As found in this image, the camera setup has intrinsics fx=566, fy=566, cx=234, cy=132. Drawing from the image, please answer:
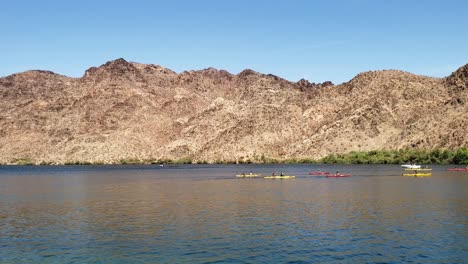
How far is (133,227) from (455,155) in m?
150

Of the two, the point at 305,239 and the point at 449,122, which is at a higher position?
the point at 449,122

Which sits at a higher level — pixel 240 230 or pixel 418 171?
pixel 418 171

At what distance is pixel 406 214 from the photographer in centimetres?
5053

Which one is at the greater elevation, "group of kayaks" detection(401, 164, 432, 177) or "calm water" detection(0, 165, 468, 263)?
"group of kayaks" detection(401, 164, 432, 177)

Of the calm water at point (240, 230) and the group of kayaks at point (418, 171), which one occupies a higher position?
the group of kayaks at point (418, 171)

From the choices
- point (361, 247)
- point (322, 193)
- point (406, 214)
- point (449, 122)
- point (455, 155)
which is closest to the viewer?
point (361, 247)

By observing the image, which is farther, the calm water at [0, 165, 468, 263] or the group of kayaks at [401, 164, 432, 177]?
the group of kayaks at [401, 164, 432, 177]

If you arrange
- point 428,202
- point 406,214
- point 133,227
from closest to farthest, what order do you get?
point 133,227 → point 406,214 → point 428,202

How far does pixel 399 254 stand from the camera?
3278 cm

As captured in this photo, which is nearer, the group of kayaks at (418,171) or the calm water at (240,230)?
the calm water at (240,230)

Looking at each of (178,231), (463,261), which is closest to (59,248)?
(178,231)

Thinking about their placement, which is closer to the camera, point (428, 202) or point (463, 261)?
point (463, 261)

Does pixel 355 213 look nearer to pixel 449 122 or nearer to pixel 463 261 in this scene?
pixel 463 261

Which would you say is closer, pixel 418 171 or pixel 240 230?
pixel 240 230
